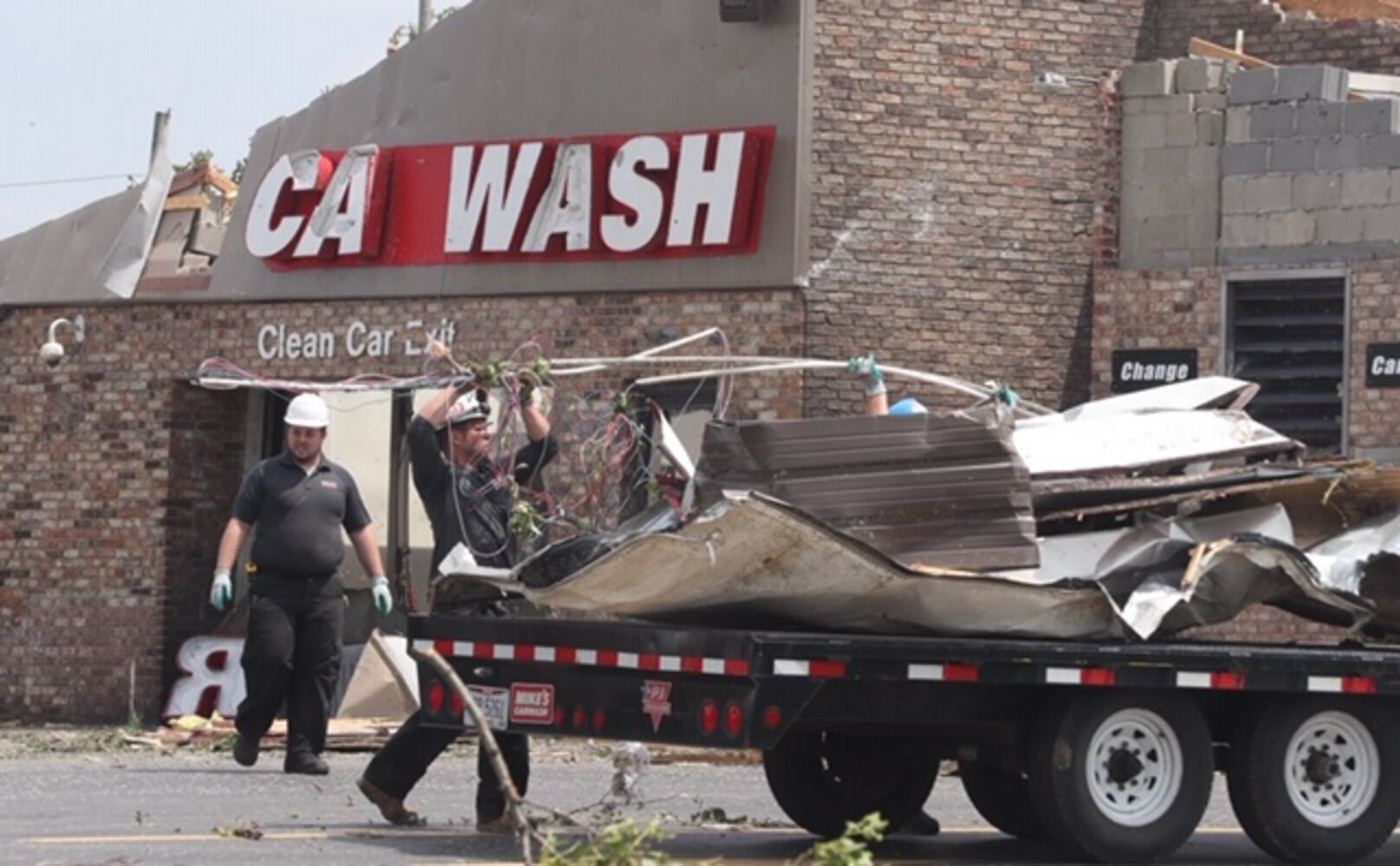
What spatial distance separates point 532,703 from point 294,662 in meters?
3.85

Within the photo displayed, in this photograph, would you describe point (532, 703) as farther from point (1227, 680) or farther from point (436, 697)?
point (1227, 680)

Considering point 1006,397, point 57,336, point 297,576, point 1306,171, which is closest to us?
point 1006,397

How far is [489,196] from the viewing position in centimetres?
2103

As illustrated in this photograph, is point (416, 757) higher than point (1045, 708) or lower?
lower

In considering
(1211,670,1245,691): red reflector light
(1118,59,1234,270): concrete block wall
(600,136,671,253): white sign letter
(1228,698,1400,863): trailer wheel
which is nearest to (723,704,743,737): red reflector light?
(1211,670,1245,691): red reflector light

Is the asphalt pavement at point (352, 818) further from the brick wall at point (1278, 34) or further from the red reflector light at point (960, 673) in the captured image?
the brick wall at point (1278, 34)

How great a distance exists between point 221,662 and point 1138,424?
12.0 metres

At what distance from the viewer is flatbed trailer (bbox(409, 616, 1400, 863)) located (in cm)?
1045

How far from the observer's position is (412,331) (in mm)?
21484

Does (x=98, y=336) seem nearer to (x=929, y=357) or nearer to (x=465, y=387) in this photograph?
(x=929, y=357)

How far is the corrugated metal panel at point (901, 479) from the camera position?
1066 cm

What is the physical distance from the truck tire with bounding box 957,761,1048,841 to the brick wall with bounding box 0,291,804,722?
1054 cm

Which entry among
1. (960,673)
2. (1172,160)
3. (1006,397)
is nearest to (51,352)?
(1172,160)

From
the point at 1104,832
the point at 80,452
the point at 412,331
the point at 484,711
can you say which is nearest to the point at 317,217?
the point at 412,331
